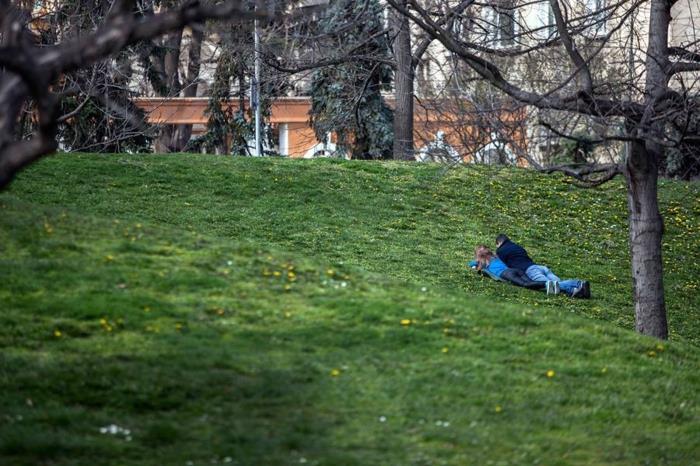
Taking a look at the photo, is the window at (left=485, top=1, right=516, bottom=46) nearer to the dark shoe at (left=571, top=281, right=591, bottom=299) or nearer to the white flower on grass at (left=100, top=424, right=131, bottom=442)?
the dark shoe at (left=571, top=281, right=591, bottom=299)

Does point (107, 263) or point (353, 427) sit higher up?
point (107, 263)

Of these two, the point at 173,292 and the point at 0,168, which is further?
the point at 173,292

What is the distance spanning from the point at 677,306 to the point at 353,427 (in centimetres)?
1038

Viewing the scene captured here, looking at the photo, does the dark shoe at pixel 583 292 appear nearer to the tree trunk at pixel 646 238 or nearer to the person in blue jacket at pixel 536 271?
the person in blue jacket at pixel 536 271

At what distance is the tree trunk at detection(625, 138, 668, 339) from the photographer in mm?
12938

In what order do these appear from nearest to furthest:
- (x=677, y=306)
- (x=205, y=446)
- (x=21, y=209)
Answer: (x=205, y=446) → (x=21, y=209) → (x=677, y=306)

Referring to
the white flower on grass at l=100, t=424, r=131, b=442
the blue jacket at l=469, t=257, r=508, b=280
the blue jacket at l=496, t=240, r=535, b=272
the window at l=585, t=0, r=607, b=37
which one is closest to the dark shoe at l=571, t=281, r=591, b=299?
the blue jacket at l=496, t=240, r=535, b=272

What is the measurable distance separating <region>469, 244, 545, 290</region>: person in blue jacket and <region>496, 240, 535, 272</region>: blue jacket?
0.41 ft

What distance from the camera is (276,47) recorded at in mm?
22875

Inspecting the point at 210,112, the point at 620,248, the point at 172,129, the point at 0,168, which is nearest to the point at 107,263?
the point at 0,168

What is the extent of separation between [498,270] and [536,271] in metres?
0.55

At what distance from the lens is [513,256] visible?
1658 cm

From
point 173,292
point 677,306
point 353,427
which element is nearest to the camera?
point 353,427

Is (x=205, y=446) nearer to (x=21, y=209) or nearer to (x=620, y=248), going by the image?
(x=21, y=209)
